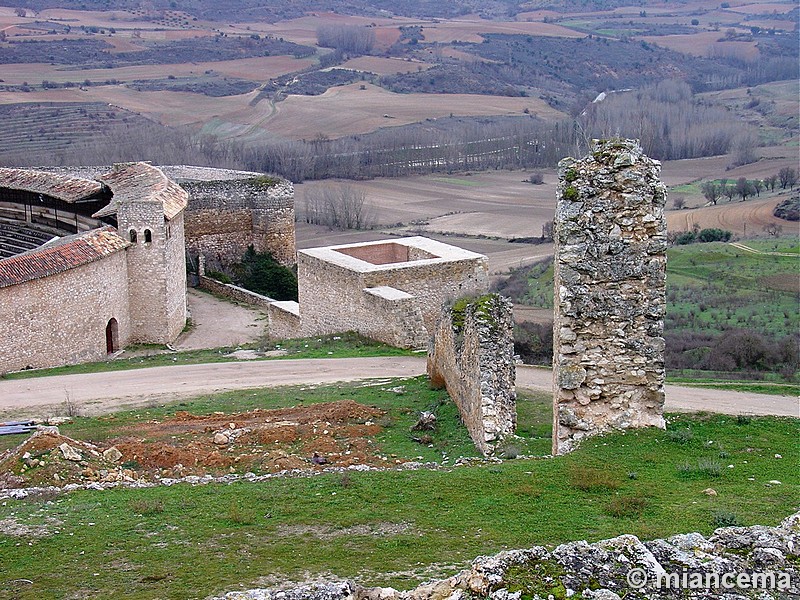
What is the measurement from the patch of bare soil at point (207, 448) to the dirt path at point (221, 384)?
272 centimetres

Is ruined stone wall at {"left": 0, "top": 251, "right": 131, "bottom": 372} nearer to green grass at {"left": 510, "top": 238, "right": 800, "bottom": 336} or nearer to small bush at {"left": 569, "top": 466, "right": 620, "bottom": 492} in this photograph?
green grass at {"left": 510, "top": 238, "right": 800, "bottom": 336}

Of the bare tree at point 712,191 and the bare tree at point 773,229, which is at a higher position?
the bare tree at point 712,191

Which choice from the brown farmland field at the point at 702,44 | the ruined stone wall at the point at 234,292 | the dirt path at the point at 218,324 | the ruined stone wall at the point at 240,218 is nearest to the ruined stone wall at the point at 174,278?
the dirt path at the point at 218,324

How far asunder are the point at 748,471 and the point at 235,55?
364 feet

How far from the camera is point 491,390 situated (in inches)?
552

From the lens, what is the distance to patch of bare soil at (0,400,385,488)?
12070 millimetres

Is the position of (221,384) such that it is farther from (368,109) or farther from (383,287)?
(368,109)

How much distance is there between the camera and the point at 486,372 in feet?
46.5

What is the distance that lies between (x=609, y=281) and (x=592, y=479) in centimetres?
213

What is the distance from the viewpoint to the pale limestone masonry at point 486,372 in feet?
45.1

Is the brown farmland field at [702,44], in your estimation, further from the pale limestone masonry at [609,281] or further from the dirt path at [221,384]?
the pale limestone masonry at [609,281]

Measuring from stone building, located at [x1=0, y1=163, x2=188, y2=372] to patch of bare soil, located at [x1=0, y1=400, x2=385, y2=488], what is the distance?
7.10 meters

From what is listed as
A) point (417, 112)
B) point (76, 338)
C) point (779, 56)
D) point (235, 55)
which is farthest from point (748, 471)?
point (779, 56)

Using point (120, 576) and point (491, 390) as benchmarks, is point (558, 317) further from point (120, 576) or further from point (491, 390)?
point (120, 576)
